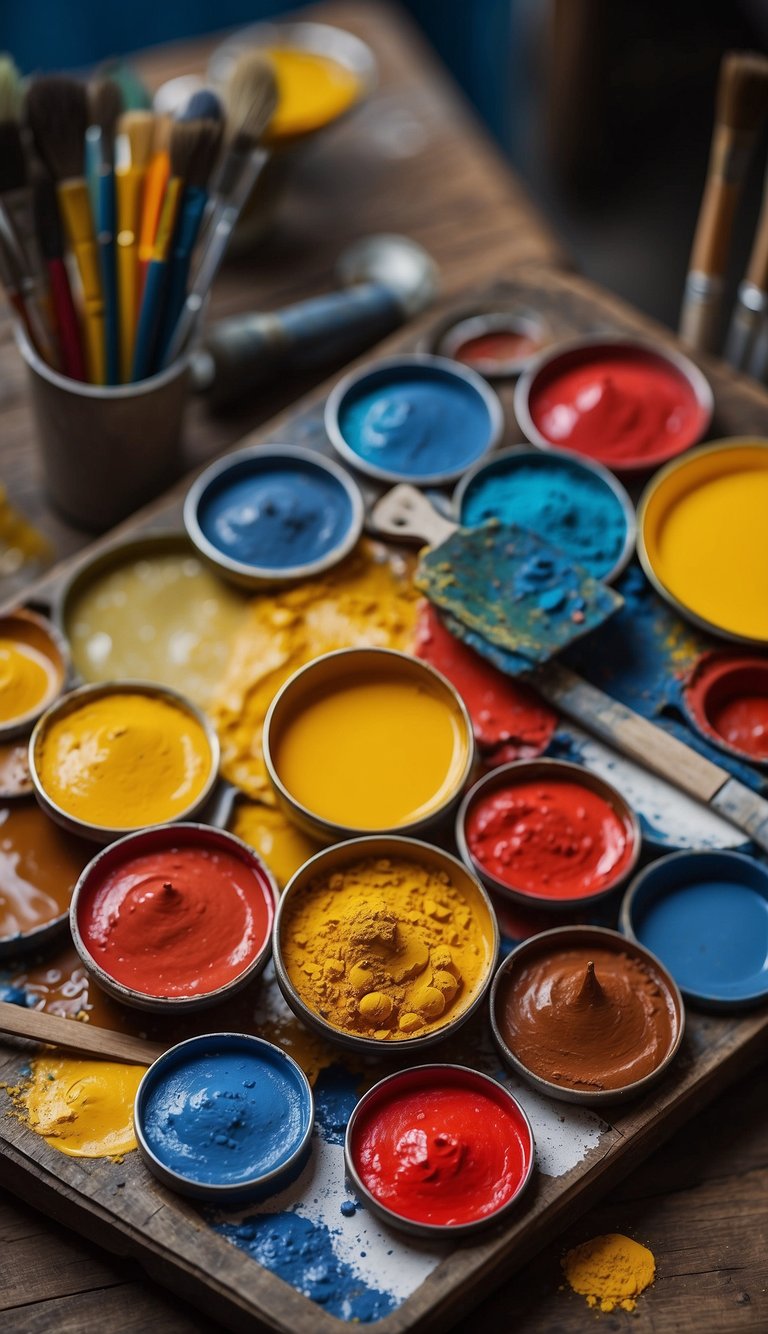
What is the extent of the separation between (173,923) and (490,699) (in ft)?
1.69

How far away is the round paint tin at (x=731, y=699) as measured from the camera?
169 cm

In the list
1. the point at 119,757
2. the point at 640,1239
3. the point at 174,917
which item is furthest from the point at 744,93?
the point at 640,1239

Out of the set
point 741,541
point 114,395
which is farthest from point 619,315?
point 114,395

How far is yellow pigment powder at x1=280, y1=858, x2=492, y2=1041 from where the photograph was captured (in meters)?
1.41

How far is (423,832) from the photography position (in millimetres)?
1578

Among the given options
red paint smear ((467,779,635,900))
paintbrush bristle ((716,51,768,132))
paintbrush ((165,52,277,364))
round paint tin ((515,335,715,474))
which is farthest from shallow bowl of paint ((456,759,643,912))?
paintbrush bristle ((716,51,768,132))

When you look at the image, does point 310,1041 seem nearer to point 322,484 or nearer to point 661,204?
point 322,484

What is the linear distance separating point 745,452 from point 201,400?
2.94 feet

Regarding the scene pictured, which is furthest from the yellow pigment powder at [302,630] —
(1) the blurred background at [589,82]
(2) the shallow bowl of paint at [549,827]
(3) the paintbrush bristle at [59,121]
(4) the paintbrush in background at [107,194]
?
(1) the blurred background at [589,82]

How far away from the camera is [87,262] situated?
73.4 inches

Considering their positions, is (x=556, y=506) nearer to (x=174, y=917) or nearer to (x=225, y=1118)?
(x=174, y=917)

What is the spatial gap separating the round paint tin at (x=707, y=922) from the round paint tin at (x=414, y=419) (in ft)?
2.19

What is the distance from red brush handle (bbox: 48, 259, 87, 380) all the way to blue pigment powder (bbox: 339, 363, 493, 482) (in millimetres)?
398

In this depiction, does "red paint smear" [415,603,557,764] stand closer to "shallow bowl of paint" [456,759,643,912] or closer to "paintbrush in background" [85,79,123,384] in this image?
"shallow bowl of paint" [456,759,643,912]
